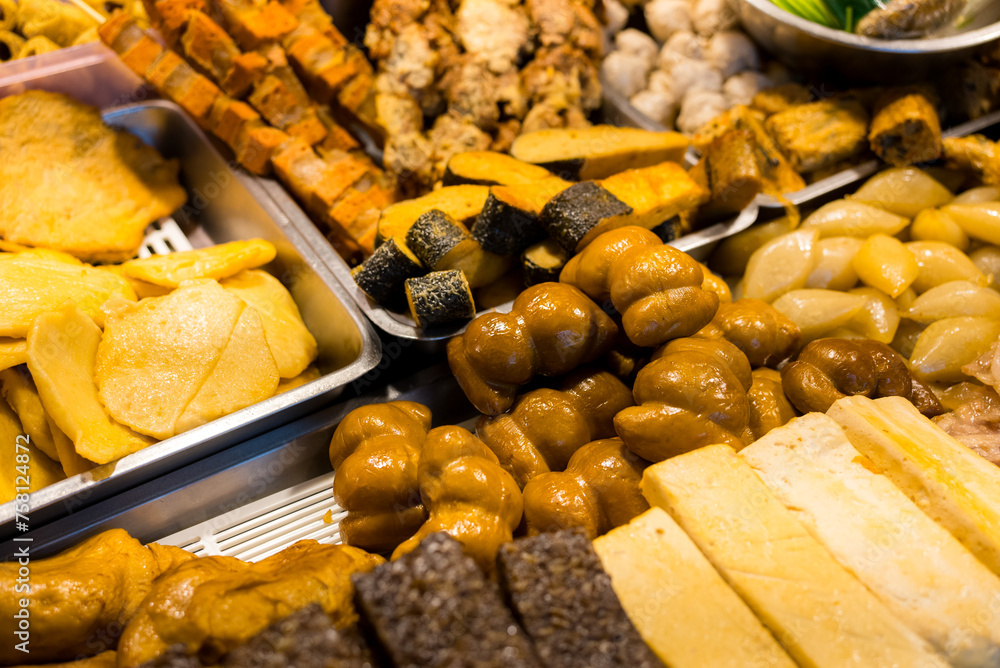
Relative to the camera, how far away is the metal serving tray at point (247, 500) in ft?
6.97

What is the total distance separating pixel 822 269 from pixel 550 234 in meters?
1.21

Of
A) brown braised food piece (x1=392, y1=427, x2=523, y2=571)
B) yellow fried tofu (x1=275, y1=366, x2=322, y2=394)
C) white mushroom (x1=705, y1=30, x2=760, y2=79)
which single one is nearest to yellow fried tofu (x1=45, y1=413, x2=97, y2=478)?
yellow fried tofu (x1=275, y1=366, x2=322, y2=394)

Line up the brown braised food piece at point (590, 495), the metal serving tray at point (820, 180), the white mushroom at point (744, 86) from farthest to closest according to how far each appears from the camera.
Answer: the white mushroom at point (744, 86), the metal serving tray at point (820, 180), the brown braised food piece at point (590, 495)

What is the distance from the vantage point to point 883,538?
5.13 ft

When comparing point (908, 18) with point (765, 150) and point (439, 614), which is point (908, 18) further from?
point (439, 614)

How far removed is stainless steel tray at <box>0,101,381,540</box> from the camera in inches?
79.3

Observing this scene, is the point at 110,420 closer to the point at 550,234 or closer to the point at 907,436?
the point at 550,234

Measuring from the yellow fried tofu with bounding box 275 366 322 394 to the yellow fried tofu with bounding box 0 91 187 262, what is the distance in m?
1.11

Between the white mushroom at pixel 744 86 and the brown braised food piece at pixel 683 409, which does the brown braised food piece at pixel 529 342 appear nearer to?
the brown braised food piece at pixel 683 409

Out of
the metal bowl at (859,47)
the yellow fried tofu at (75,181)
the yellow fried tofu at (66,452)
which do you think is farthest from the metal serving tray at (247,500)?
the metal bowl at (859,47)

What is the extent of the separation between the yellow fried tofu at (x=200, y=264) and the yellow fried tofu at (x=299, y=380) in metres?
0.53

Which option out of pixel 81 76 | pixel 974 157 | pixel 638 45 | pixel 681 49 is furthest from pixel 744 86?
pixel 81 76

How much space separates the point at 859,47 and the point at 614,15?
55.0 inches

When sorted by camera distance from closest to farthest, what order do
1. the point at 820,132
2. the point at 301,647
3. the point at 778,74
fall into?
the point at 301,647 < the point at 820,132 < the point at 778,74
